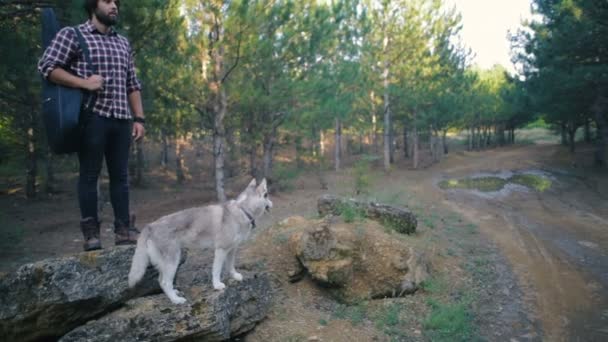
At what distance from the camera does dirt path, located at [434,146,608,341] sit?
648 cm

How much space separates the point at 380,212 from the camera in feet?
30.0

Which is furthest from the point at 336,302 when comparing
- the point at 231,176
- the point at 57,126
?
the point at 231,176

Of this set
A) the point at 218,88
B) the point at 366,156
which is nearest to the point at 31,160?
the point at 218,88

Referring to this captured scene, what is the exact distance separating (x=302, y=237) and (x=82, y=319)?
3794 mm

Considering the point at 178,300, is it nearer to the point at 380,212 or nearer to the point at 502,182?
the point at 380,212

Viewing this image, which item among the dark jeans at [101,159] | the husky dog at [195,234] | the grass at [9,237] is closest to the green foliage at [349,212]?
the husky dog at [195,234]

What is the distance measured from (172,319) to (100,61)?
277cm

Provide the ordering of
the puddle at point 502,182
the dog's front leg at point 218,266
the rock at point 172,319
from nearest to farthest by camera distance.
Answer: the rock at point 172,319 → the dog's front leg at point 218,266 → the puddle at point 502,182

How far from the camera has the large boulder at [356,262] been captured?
6.84 meters

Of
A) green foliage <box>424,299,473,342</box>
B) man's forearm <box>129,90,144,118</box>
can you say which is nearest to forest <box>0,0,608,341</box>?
green foliage <box>424,299,473,342</box>

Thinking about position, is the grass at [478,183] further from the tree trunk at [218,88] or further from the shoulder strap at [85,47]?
the shoulder strap at [85,47]

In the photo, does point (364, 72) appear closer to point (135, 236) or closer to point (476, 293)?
point (476, 293)

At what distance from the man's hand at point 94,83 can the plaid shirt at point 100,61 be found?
13 centimetres

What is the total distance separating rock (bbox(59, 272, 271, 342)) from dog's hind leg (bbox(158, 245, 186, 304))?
0.36 ft
